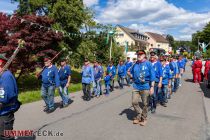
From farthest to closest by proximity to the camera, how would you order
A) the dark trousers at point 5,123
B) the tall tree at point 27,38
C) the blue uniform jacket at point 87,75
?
the tall tree at point 27,38
the blue uniform jacket at point 87,75
the dark trousers at point 5,123

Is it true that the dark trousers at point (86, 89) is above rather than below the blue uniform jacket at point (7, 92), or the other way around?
below

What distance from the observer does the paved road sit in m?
6.80

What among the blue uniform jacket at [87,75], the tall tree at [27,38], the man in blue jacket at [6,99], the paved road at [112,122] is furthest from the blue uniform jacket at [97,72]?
the man in blue jacket at [6,99]

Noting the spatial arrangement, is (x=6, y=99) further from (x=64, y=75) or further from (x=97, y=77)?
(x=97, y=77)

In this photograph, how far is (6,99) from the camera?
4.23 meters

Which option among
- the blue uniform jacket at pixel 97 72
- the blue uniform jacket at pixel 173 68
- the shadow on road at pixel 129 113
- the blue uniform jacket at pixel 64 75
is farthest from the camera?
the blue uniform jacket at pixel 97 72

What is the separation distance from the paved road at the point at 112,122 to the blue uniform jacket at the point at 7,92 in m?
2.17

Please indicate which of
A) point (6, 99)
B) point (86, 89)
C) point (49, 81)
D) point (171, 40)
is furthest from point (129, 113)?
point (171, 40)

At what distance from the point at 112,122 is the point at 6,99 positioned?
14.0 ft

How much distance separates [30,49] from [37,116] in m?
9.10

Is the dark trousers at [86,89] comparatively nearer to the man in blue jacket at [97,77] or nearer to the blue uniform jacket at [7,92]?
the man in blue jacket at [97,77]

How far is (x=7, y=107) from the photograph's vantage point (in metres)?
4.36

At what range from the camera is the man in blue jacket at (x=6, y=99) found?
13.8ft

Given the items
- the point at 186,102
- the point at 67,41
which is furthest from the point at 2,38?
the point at 186,102
